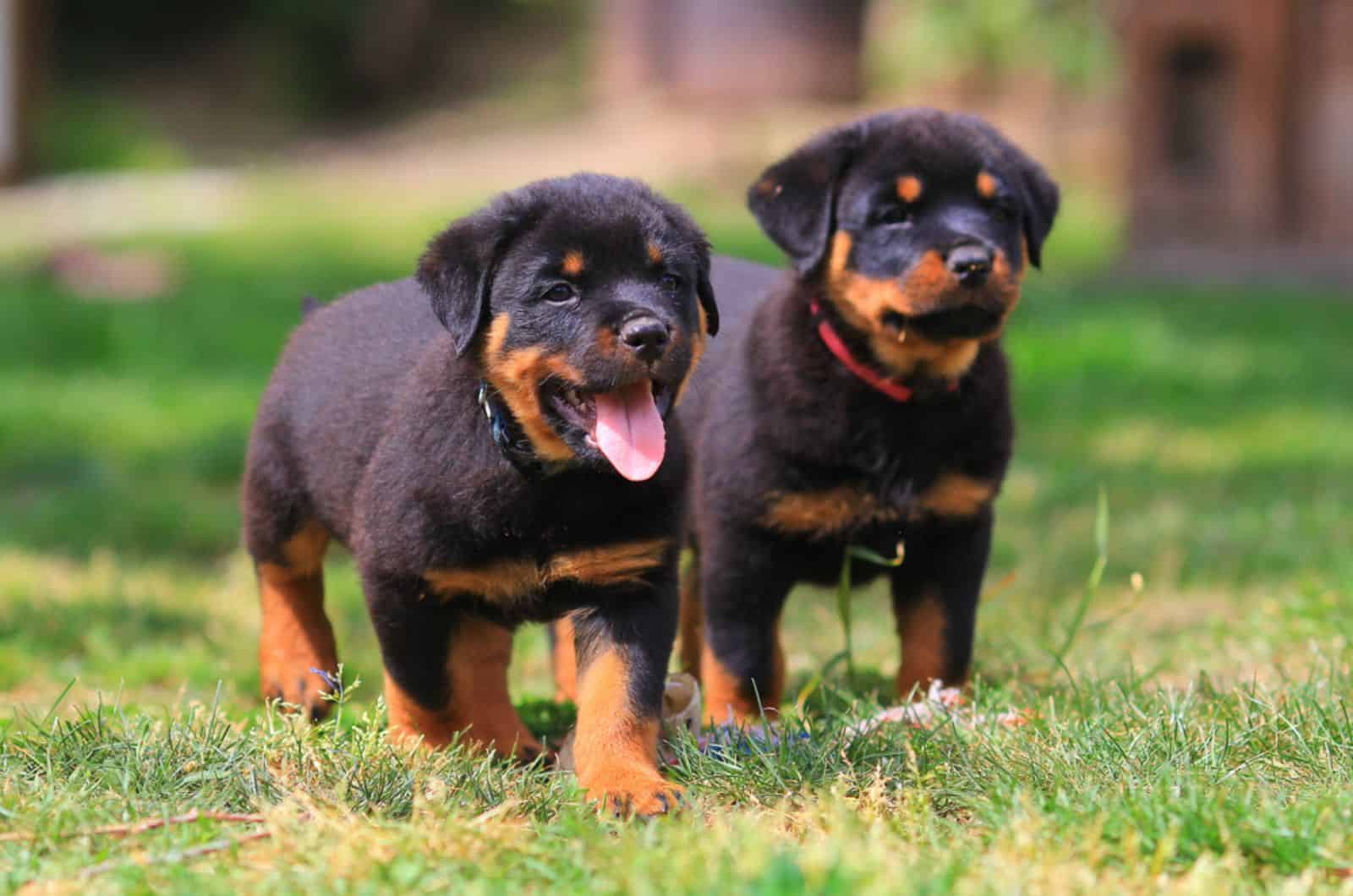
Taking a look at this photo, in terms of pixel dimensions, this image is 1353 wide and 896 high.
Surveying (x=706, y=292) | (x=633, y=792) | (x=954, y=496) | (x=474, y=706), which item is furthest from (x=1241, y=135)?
(x=633, y=792)

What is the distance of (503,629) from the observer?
3.53 m

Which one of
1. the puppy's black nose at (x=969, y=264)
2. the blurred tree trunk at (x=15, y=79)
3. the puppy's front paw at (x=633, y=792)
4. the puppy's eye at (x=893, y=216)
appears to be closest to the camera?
the puppy's front paw at (x=633, y=792)

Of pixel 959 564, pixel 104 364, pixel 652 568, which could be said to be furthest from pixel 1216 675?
pixel 104 364

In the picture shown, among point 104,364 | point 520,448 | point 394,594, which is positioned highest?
point 520,448

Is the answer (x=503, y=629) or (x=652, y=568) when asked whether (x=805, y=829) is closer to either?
(x=652, y=568)

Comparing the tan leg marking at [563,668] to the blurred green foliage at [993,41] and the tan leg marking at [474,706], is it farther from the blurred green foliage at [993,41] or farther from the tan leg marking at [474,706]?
the blurred green foliage at [993,41]

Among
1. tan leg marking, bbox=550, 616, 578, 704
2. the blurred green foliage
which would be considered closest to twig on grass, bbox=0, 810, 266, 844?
tan leg marking, bbox=550, 616, 578, 704

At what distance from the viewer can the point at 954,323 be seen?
12.4 feet

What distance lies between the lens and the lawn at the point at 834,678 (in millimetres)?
2490

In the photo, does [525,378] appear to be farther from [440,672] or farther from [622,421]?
[440,672]

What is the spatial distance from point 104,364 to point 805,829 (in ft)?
21.7

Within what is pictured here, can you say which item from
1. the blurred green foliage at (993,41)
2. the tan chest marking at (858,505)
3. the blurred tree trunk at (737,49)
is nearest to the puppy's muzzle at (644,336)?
the tan chest marking at (858,505)

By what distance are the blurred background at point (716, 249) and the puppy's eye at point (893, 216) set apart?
1031 mm

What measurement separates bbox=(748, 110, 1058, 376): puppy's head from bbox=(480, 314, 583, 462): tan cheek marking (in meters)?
0.99
